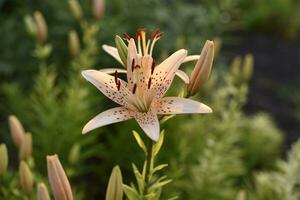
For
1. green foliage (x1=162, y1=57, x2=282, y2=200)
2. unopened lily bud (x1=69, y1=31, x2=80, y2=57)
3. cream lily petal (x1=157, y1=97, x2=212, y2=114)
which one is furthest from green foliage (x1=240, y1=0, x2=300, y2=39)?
cream lily petal (x1=157, y1=97, x2=212, y2=114)

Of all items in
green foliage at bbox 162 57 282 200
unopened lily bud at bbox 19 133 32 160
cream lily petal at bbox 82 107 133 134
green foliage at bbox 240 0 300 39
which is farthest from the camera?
green foliage at bbox 240 0 300 39

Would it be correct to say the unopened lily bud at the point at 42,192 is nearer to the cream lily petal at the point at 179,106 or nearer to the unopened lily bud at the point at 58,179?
the unopened lily bud at the point at 58,179

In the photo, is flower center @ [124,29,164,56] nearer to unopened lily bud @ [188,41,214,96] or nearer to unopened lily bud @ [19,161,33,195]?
unopened lily bud @ [188,41,214,96]

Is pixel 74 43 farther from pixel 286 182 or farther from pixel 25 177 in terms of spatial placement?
pixel 286 182

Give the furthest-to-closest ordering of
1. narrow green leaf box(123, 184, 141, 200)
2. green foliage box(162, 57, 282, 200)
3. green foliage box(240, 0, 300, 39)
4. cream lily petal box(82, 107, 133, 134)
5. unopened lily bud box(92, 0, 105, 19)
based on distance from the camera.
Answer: green foliage box(240, 0, 300, 39), green foliage box(162, 57, 282, 200), unopened lily bud box(92, 0, 105, 19), narrow green leaf box(123, 184, 141, 200), cream lily petal box(82, 107, 133, 134)

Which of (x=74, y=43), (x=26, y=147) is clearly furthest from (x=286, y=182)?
(x=26, y=147)

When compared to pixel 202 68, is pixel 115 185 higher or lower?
lower
